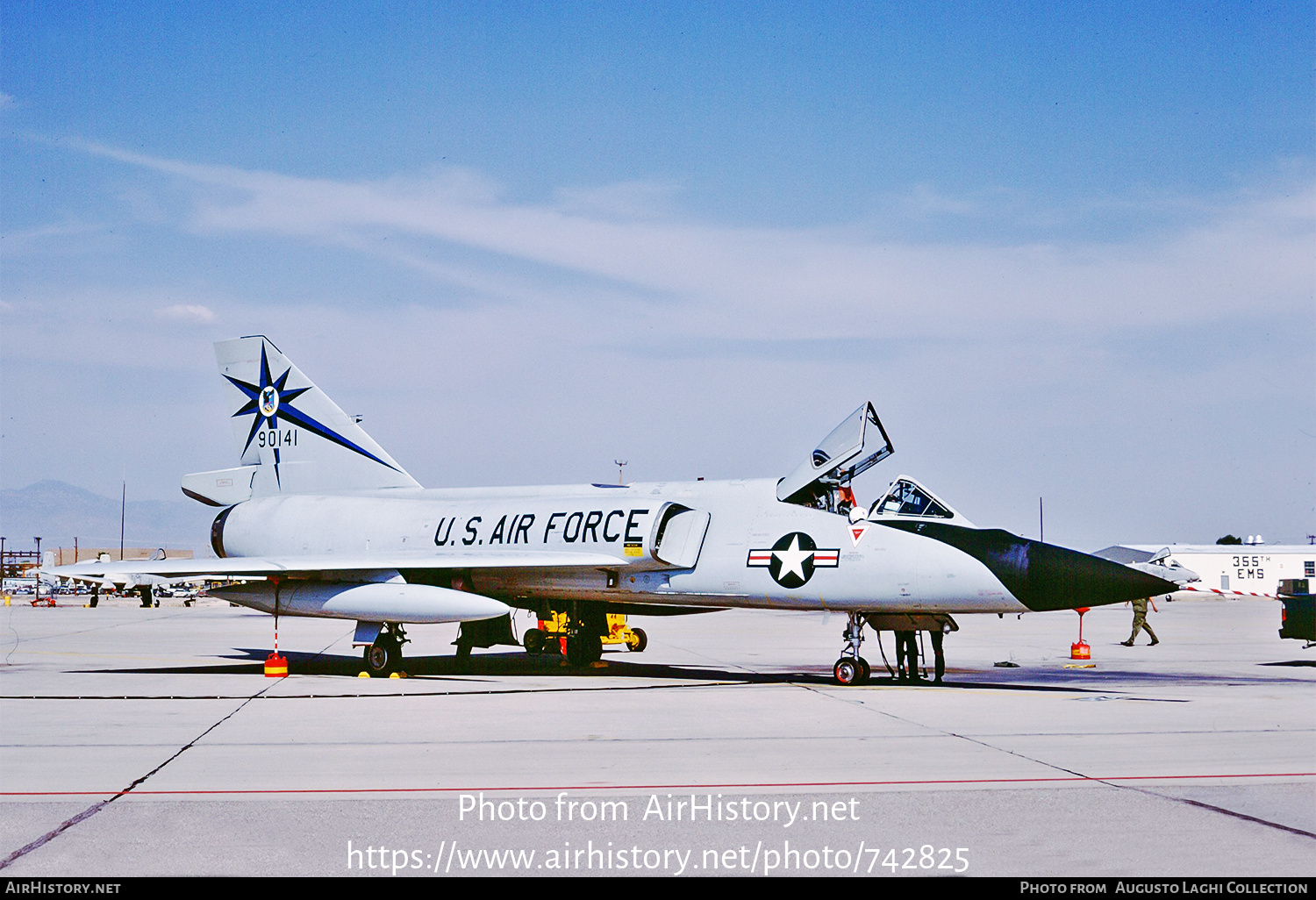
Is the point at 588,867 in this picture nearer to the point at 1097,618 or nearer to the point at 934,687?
the point at 934,687

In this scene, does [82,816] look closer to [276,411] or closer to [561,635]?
[561,635]

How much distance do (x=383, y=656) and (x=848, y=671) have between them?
6.35m

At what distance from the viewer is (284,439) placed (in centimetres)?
2084

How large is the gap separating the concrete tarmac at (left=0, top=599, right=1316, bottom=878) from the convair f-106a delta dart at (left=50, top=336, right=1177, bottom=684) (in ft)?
3.41

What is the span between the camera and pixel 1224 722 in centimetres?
1092

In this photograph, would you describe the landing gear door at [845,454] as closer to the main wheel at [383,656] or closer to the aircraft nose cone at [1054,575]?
the aircraft nose cone at [1054,575]

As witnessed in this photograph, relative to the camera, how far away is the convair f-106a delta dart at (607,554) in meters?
13.9

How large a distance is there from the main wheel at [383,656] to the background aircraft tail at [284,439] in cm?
424

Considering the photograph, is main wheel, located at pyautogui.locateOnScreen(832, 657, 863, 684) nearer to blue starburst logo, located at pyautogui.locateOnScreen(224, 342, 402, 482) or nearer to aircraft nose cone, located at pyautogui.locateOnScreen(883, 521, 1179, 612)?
aircraft nose cone, located at pyautogui.locateOnScreen(883, 521, 1179, 612)

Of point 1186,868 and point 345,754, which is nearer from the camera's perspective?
point 1186,868

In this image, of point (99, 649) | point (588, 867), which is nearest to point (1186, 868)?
point (588, 867)

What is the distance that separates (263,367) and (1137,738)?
15762 millimetres

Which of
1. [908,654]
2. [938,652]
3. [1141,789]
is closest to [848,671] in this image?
[908,654]

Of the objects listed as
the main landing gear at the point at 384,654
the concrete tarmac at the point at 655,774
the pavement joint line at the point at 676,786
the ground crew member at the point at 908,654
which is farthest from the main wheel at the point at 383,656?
the pavement joint line at the point at 676,786
